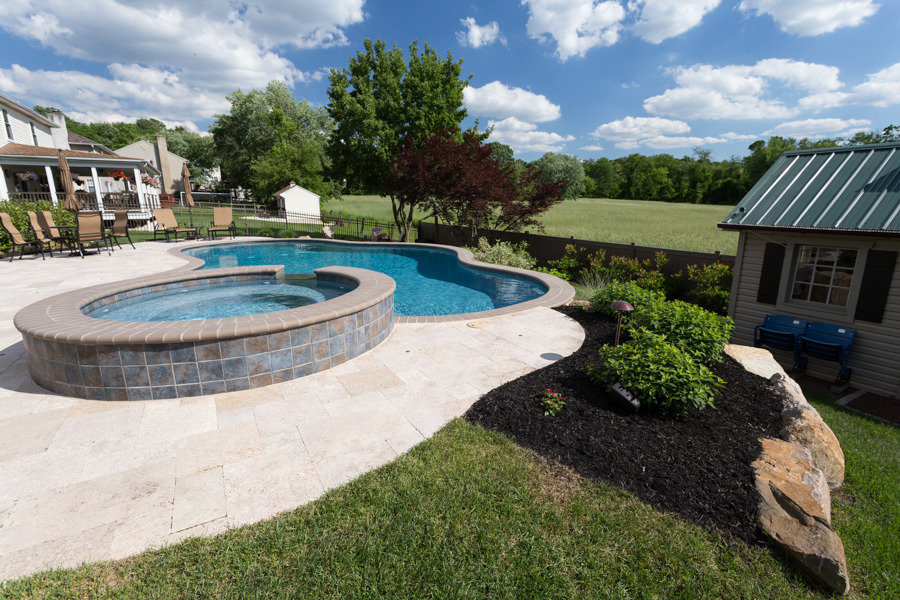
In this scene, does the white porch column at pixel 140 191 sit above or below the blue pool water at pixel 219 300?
above

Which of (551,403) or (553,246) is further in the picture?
(553,246)

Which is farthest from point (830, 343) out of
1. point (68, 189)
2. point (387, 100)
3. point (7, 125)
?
point (7, 125)

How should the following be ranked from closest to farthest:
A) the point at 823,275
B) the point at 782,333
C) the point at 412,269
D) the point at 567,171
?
the point at 782,333
the point at 823,275
the point at 412,269
the point at 567,171

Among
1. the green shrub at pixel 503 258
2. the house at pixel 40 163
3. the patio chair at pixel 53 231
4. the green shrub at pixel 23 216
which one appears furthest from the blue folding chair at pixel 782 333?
the house at pixel 40 163

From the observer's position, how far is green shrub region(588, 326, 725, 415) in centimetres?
347

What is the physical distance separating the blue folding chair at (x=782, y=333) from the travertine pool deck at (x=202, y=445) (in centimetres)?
424

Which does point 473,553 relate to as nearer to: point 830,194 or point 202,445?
point 202,445

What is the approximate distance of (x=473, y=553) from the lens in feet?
7.43

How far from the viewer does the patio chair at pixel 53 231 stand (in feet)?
38.3

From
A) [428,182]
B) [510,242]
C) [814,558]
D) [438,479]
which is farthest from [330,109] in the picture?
[814,558]

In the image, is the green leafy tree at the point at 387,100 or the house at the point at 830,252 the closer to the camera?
the house at the point at 830,252

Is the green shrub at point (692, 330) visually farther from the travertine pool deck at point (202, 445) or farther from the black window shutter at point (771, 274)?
the black window shutter at point (771, 274)

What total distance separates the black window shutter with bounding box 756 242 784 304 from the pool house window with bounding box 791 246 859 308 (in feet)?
0.79

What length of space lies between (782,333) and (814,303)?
33.8 inches
